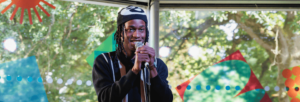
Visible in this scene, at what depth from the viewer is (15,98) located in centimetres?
264

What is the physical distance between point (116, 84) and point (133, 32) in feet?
1.04

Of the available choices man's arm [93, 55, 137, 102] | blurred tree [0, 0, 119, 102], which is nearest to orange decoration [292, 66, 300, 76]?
blurred tree [0, 0, 119, 102]

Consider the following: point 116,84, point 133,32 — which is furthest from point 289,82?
point 116,84

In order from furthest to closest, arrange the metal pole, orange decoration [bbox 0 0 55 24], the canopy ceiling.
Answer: the canopy ceiling → the metal pole → orange decoration [bbox 0 0 55 24]

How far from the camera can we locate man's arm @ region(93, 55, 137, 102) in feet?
3.79

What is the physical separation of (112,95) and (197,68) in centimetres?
244

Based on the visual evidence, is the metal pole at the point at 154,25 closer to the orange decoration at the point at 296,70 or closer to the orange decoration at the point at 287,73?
the orange decoration at the point at 287,73

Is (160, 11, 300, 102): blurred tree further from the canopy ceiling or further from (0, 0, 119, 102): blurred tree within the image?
(0, 0, 119, 102): blurred tree

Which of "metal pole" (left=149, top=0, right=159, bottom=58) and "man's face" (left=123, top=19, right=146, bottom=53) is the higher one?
"metal pole" (left=149, top=0, right=159, bottom=58)

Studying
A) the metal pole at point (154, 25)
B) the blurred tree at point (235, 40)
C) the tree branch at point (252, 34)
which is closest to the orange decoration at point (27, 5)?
the metal pole at point (154, 25)

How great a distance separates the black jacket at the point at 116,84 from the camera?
116 centimetres

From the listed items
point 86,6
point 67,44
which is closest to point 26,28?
point 67,44

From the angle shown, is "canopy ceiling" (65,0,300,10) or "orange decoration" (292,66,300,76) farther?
"orange decoration" (292,66,300,76)

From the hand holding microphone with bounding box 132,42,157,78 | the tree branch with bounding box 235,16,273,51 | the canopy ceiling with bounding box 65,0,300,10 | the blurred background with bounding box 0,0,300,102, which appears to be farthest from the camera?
the tree branch with bounding box 235,16,273,51
